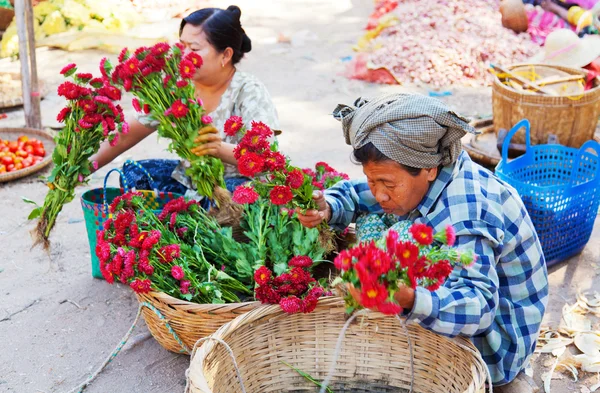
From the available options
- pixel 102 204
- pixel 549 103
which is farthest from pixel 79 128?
pixel 549 103

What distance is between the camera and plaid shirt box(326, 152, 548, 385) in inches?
72.4

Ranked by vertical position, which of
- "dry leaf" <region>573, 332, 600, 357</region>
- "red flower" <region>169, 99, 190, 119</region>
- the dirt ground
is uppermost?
"red flower" <region>169, 99, 190, 119</region>

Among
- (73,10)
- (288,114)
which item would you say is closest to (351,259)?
(288,114)

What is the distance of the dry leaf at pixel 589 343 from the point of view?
8.74ft

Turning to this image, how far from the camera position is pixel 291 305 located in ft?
7.00

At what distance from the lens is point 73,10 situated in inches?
301

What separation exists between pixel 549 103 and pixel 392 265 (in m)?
2.95

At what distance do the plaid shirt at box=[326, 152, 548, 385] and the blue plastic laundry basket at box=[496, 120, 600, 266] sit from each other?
104cm

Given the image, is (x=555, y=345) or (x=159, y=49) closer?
(x=159, y=49)

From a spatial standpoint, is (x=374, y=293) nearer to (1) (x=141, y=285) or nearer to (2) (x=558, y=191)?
(1) (x=141, y=285)

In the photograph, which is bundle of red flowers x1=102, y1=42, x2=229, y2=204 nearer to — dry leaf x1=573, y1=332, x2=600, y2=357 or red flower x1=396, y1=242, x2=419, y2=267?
red flower x1=396, y1=242, x2=419, y2=267

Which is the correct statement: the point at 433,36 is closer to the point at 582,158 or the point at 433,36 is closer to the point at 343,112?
the point at 582,158

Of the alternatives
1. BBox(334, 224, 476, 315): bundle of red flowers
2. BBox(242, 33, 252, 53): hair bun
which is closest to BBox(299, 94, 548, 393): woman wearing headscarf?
BBox(334, 224, 476, 315): bundle of red flowers

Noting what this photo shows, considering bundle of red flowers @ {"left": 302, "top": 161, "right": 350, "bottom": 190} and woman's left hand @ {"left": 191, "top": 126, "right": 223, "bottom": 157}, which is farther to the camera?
bundle of red flowers @ {"left": 302, "top": 161, "right": 350, "bottom": 190}
